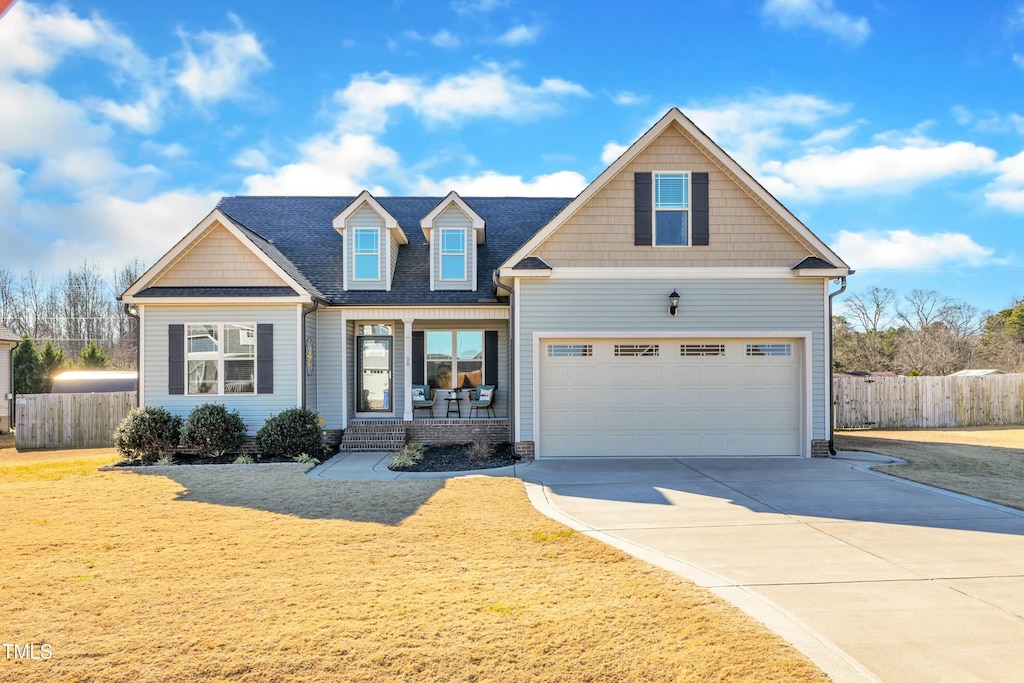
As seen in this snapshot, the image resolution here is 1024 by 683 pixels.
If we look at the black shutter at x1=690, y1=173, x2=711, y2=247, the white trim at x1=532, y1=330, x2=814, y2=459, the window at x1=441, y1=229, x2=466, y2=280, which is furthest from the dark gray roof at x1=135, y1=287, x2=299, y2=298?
the black shutter at x1=690, y1=173, x2=711, y2=247

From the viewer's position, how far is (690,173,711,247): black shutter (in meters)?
12.0

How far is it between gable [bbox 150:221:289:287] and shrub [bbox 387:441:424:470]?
14.9ft

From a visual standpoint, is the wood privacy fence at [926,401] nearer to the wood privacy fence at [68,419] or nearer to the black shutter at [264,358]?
the black shutter at [264,358]

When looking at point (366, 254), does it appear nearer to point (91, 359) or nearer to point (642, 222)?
point (642, 222)

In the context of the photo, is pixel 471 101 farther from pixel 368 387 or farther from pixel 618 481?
pixel 618 481

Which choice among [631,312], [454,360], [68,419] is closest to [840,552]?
[631,312]

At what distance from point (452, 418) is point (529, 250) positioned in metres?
4.92

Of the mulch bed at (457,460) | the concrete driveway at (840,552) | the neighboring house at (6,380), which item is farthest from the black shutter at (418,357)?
the neighboring house at (6,380)

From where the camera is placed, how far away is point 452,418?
1460 cm

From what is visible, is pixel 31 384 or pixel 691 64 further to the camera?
pixel 31 384

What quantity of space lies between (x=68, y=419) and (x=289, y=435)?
350 inches

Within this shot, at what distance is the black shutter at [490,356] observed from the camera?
50.5ft

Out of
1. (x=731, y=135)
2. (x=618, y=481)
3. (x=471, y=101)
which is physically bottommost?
(x=618, y=481)

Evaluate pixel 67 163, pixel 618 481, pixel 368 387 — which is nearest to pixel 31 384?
pixel 67 163
